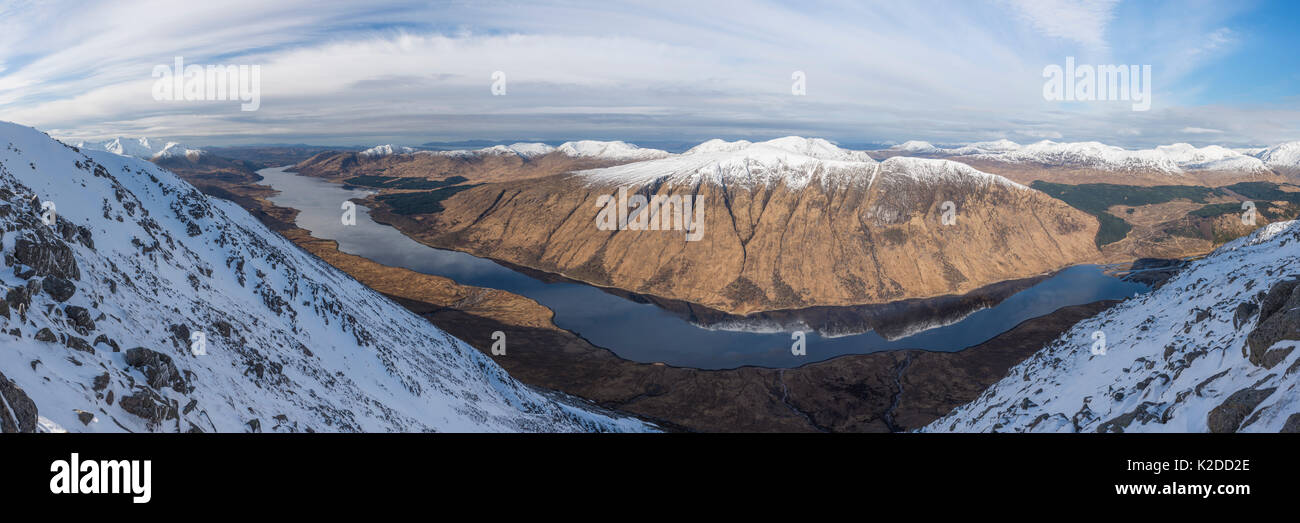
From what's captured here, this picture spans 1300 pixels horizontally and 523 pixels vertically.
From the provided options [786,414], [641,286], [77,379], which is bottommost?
[786,414]

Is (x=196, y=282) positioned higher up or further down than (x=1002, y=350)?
higher up

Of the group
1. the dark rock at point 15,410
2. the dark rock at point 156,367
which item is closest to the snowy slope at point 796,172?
the dark rock at point 156,367

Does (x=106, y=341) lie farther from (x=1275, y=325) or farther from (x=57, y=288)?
(x=1275, y=325)

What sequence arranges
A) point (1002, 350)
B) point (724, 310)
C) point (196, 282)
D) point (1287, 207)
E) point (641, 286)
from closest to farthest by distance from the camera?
point (196, 282), point (1002, 350), point (724, 310), point (641, 286), point (1287, 207)

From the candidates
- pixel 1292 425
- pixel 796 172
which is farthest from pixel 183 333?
pixel 796 172

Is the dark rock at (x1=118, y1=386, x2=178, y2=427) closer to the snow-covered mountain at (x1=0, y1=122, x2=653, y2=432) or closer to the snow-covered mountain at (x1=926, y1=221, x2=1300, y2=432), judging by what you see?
the snow-covered mountain at (x1=0, y1=122, x2=653, y2=432)

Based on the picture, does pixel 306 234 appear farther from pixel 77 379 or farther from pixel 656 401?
pixel 77 379

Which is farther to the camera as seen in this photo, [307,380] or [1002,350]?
[1002,350]
